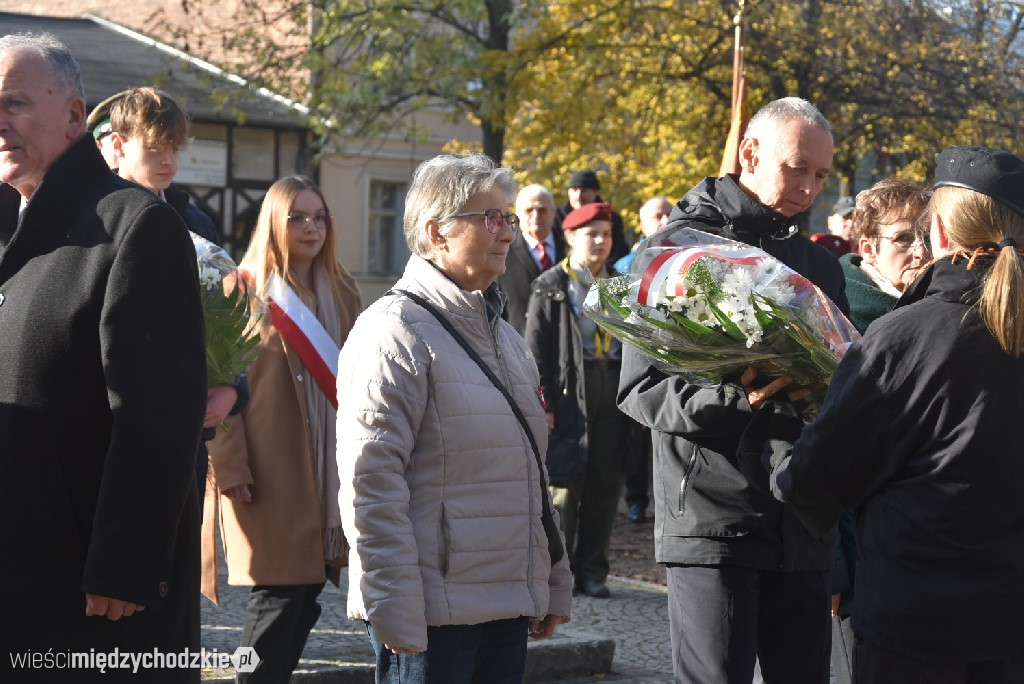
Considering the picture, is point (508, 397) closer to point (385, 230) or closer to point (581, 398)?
point (581, 398)

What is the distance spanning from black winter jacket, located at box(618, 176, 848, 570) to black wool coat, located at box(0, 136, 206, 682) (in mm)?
1425

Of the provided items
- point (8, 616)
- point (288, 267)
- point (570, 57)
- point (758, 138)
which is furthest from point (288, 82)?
point (8, 616)

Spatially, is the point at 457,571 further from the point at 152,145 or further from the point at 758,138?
the point at 152,145

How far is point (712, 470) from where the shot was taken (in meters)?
4.01

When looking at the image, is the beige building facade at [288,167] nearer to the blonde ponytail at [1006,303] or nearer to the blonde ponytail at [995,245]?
the blonde ponytail at [995,245]

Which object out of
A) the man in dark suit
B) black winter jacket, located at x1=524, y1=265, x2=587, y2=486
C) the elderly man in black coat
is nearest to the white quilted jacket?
the elderly man in black coat

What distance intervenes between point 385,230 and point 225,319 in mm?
25385

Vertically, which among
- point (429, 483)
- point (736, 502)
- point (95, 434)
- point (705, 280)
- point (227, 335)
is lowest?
point (736, 502)

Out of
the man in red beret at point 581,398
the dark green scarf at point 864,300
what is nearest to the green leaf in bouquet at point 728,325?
the dark green scarf at point 864,300

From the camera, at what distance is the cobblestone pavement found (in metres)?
5.92

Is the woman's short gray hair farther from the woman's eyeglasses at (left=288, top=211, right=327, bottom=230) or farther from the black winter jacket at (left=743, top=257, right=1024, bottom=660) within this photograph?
the woman's eyeglasses at (left=288, top=211, right=327, bottom=230)

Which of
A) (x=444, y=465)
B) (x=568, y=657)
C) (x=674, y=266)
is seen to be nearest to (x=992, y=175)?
(x=674, y=266)

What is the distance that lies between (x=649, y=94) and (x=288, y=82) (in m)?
4.72

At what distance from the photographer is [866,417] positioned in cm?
315
